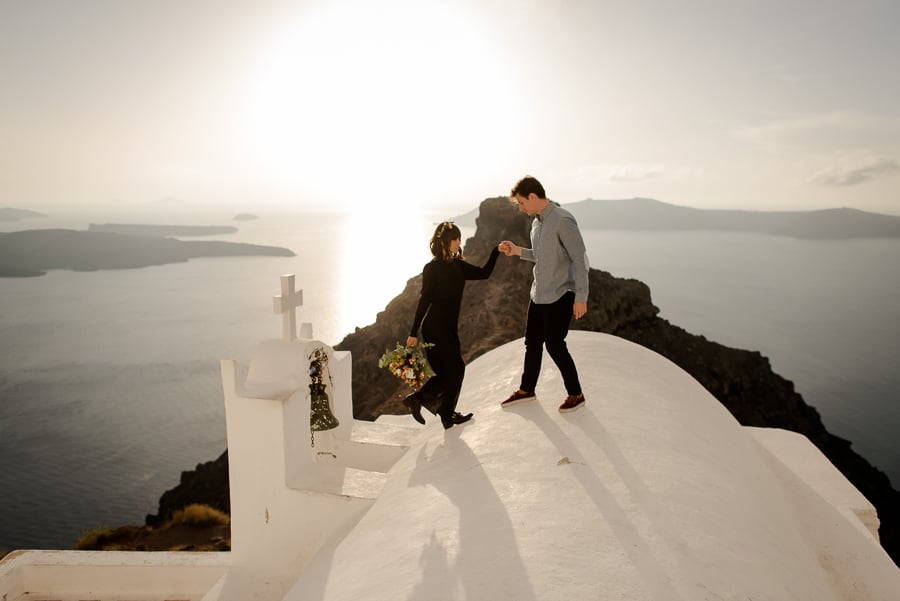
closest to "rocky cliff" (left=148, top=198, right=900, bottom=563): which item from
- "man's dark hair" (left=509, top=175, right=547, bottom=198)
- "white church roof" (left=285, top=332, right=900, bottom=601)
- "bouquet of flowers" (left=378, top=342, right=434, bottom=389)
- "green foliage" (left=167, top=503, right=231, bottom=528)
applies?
"green foliage" (left=167, top=503, right=231, bottom=528)

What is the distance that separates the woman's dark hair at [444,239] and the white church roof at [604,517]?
1540mm

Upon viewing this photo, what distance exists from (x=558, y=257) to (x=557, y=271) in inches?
4.7

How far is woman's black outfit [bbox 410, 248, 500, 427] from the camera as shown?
482 centimetres

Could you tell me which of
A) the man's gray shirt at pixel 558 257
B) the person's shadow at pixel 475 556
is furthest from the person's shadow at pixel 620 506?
the man's gray shirt at pixel 558 257

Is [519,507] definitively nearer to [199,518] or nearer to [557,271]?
[557,271]

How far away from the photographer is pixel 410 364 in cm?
516

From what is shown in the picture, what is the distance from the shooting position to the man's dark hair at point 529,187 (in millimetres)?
4417

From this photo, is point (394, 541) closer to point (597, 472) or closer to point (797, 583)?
point (597, 472)

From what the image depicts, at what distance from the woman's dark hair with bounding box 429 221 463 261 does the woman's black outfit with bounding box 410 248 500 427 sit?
0.19 feet

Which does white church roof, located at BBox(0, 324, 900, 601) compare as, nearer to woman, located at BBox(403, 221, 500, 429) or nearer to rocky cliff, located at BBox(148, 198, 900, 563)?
woman, located at BBox(403, 221, 500, 429)

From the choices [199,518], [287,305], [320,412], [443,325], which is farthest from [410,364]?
[199,518]

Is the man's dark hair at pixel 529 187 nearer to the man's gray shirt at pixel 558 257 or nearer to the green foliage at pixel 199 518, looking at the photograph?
the man's gray shirt at pixel 558 257

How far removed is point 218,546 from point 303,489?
1247cm

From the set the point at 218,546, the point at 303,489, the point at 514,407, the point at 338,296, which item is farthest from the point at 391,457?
the point at 338,296
